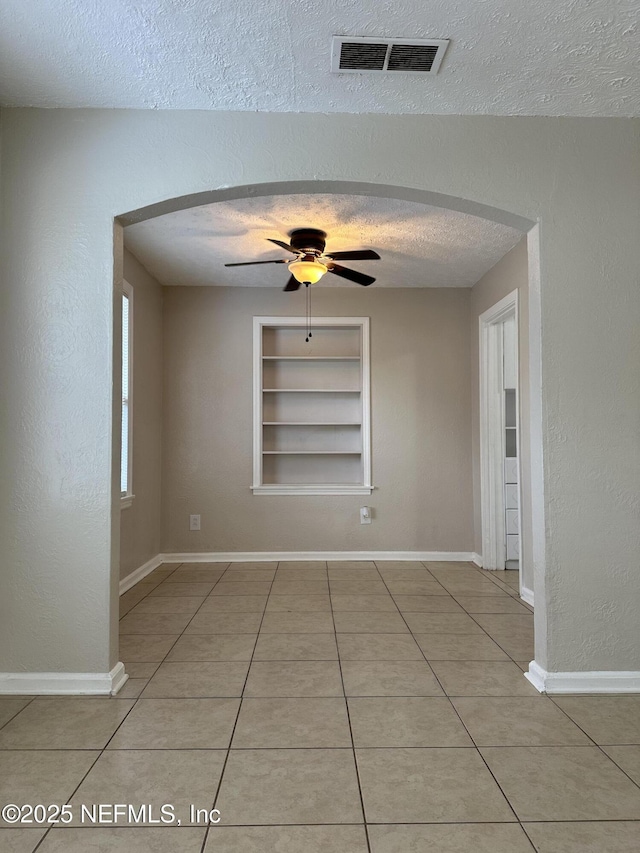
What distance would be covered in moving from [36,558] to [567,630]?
2.38 meters

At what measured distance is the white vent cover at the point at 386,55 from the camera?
2135 millimetres

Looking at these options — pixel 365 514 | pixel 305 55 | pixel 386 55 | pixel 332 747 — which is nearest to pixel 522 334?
pixel 365 514

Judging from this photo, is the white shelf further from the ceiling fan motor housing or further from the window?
the ceiling fan motor housing

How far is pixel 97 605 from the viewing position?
99.4 inches

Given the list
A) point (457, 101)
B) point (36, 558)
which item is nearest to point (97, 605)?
point (36, 558)

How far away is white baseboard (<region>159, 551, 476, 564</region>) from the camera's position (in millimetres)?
5273

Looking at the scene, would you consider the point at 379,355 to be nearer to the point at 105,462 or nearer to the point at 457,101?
the point at 457,101

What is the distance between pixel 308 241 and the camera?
384cm

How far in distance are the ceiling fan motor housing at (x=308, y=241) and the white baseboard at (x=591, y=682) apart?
2.81m

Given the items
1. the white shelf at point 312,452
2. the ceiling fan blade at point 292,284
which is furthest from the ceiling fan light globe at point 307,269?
the white shelf at point 312,452

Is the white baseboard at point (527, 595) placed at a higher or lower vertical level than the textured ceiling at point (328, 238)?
lower

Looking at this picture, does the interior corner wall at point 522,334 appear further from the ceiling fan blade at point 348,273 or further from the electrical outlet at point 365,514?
the electrical outlet at point 365,514

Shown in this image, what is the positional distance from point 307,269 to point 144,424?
77.3 inches

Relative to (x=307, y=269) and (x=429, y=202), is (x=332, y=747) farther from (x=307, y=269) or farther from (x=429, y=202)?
(x=307, y=269)
